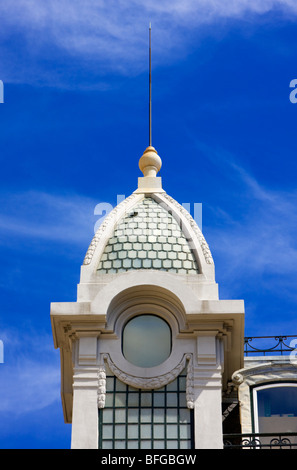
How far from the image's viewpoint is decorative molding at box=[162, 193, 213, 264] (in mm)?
28547

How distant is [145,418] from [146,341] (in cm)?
183

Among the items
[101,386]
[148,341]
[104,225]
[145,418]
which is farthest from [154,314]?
[104,225]

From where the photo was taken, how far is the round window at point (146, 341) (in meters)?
27.5

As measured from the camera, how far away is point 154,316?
27938 millimetres

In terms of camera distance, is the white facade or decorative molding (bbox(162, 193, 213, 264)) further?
decorative molding (bbox(162, 193, 213, 264))

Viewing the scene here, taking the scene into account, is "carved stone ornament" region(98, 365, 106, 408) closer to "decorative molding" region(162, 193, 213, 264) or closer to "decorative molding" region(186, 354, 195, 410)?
"decorative molding" region(186, 354, 195, 410)

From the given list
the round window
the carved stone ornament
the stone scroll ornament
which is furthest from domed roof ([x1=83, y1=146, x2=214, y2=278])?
the carved stone ornament

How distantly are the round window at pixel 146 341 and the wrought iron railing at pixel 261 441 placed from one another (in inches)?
89.2

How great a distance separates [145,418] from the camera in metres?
26.7

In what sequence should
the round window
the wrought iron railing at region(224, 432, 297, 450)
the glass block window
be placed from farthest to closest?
1. the round window
2. the wrought iron railing at region(224, 432, 297, 450)
3. the glass block window

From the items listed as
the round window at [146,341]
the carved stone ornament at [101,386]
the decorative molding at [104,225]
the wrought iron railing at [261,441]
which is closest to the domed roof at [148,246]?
the decorative molding at [104,225]

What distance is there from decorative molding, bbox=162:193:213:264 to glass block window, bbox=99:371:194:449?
2.86 meters
